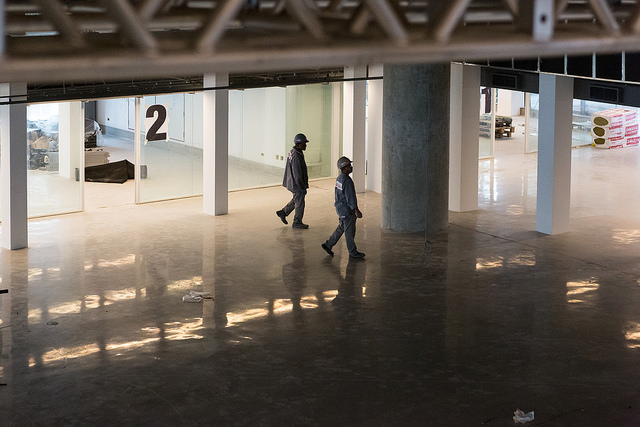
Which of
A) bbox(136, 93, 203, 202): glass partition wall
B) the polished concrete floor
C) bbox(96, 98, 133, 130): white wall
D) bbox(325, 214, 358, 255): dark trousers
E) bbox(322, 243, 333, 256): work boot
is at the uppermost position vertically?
bbox(96, 98, 133, 130): white wall

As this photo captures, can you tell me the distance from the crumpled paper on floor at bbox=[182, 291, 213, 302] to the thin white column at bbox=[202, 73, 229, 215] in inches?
196

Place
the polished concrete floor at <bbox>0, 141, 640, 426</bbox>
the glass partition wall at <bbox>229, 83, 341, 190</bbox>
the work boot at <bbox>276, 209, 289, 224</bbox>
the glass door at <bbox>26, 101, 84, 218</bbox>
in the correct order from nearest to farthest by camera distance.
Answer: the polished concrete floor at <bbox>0, 141, 640, 426</bbox>, the work boot at <bbox>276, 209, 289, 224</bbox>, the glass door at <bbox>26, 101, 84, 218</bbox>, the glass partition wall at <bbox>229, 83, 341, 190</bbox>

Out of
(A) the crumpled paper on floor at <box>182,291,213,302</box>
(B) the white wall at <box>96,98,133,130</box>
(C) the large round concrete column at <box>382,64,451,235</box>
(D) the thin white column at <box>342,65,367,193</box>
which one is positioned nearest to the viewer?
(A) the crumpled paper on floor at <box>182,291,213,302</box>

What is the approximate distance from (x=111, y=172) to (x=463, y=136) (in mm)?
7934

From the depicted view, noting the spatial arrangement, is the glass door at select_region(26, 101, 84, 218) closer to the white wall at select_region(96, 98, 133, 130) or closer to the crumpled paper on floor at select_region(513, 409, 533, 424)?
the white wall at select_region(96, 98, 133, 130)

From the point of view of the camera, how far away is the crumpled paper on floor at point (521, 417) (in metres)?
8.12

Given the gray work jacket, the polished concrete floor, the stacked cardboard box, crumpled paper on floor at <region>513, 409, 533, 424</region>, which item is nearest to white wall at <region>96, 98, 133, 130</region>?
the polished concrete floor

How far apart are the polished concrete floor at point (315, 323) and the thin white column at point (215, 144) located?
1.43ft

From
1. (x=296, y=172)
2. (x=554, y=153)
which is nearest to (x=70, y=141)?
A: (x=296, y=172)

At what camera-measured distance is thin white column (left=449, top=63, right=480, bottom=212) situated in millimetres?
16797

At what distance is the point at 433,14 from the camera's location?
4.75 metres

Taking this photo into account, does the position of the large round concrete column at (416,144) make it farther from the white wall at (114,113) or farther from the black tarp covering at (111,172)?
the white wall at (114,113)

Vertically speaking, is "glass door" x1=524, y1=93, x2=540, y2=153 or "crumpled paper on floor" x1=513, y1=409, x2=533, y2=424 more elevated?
"glass door" x1=524, y1=93, x2=540, y2=153

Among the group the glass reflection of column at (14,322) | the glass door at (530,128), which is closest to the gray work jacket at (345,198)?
the glass reflection of column at (14,322)
